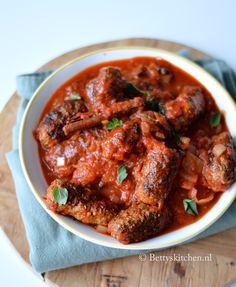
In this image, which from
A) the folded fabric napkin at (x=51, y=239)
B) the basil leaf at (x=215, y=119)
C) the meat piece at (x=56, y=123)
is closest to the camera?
the folded fabric napkin at (x=51, y=239)

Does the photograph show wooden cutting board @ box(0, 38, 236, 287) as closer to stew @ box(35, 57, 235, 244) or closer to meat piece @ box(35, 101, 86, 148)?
stew @ box(35, 57, 235, 244)

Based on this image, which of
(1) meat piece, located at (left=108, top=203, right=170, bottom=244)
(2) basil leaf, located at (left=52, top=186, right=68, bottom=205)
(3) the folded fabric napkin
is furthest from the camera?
(3) the folded fabric napkin

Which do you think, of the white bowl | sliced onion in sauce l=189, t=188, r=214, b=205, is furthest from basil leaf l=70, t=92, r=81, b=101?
sliced onion in sauce l=189, t=188, r=214, b=205

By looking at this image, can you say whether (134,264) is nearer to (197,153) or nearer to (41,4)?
(197,153)

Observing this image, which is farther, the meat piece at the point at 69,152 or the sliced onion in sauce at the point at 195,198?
the meat piece at the point at 69,152

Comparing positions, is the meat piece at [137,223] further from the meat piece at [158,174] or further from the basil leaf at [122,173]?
the basil leaf at [122,173]

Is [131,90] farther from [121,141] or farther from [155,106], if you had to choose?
[121,141]

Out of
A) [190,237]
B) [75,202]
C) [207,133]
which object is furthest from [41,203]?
[207,133]

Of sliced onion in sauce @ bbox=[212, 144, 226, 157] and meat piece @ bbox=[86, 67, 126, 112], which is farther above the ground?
meat piece @ bbox=[86, 67, 126, 112]

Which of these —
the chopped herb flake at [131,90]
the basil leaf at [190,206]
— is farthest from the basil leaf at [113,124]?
the basil leaf at [190,206]
